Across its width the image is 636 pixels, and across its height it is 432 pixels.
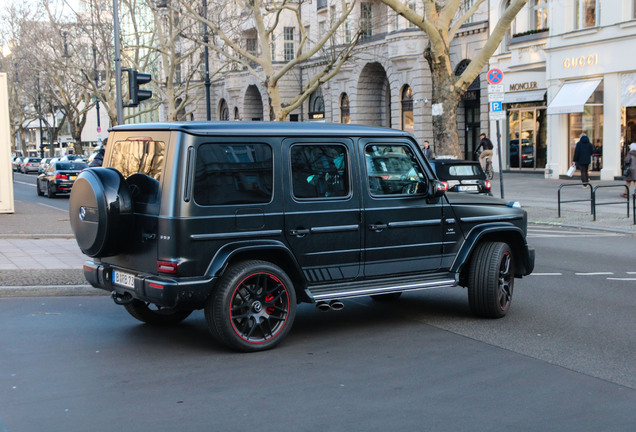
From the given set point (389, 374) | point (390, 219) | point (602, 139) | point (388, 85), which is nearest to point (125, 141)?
point (390, 219)

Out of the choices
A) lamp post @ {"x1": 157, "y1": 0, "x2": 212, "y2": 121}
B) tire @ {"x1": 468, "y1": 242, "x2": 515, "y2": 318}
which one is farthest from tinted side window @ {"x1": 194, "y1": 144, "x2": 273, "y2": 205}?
lamp post @ {"x1": 157, "y1": 0, "x2": 212, "y2": 121}

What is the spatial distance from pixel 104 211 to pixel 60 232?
9.77m

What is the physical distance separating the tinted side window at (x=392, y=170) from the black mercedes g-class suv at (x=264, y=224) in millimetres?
13

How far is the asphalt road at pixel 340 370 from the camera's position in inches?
199

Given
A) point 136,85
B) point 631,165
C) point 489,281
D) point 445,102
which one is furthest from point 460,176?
point 489,281

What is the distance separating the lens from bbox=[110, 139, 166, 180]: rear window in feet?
21.5

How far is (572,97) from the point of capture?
30.7 meters

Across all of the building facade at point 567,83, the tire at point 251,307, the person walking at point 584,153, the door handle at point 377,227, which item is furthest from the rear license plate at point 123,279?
the building facade at point 567,83

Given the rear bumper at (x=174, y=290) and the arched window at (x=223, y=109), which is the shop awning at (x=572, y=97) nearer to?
the rear bumper at (x=174, y=290)

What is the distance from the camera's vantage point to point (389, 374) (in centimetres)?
606

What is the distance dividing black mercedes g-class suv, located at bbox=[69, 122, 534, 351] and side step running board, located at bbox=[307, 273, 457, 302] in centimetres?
1

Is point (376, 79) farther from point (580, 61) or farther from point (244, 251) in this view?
point (244, 251)

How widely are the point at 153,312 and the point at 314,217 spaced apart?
6.52 feet

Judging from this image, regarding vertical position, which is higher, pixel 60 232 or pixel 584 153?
pixel 584 153
